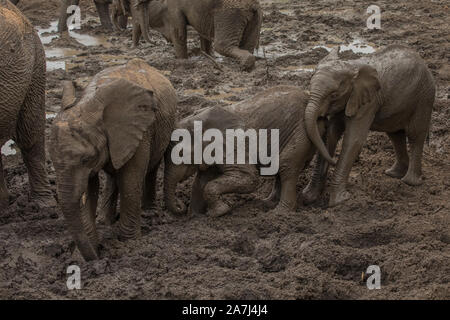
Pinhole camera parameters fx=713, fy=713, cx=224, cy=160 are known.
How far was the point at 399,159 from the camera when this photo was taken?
6059 millimetres

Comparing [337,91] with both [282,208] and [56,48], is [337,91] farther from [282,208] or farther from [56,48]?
[56,48]

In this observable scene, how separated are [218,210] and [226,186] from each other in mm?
189

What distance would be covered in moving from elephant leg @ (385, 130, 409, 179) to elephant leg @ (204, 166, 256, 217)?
146 cm

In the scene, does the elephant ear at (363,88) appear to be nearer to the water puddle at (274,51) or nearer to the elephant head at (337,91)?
the elephant head at (337,91)

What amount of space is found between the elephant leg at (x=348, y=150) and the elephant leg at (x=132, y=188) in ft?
5.14

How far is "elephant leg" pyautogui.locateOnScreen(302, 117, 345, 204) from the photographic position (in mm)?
5586

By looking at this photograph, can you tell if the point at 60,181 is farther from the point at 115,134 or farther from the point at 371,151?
the point at 371,151

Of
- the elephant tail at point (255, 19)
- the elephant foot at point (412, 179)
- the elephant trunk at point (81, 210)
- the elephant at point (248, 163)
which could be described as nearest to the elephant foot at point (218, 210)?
the elephant at point (248, 163)

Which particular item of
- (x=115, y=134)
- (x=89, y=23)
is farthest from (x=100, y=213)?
(x=89, y=23)

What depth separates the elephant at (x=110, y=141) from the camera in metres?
4.12

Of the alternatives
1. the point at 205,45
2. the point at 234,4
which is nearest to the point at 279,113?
the point at 234,4

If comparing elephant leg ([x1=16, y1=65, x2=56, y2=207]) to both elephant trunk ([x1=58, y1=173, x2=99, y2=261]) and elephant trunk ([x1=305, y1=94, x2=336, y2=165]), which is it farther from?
elephant trunk ([x1=305, y1=94, x2=336, y2=165])

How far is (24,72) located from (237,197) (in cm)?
185

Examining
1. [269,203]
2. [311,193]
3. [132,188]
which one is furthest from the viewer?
[311,193]
